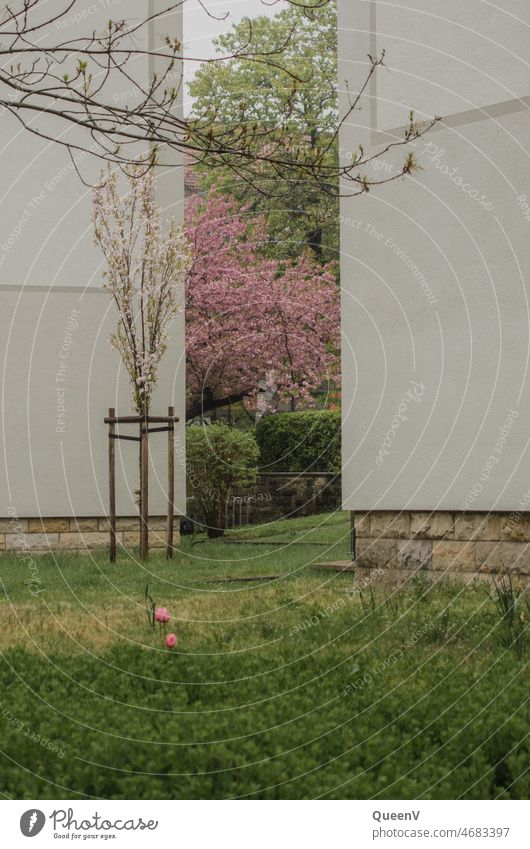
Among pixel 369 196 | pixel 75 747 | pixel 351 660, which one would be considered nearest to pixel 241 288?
pixel 369 196

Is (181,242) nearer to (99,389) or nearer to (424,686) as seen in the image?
(99,389)

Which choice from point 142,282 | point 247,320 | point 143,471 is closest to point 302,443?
point 247,320

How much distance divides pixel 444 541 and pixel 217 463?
896 centimetres

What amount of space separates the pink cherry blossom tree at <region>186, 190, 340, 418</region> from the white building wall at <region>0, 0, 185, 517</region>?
808 cm

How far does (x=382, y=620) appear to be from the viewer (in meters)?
7.16

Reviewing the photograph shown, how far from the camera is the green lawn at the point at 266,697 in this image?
4203 millimetres

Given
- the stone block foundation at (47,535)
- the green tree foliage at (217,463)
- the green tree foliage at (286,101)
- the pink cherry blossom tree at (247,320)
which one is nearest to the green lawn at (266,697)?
the stone block foundation at (47,535)

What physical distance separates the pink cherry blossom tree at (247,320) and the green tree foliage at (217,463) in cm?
414

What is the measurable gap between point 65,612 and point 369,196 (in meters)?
4.34

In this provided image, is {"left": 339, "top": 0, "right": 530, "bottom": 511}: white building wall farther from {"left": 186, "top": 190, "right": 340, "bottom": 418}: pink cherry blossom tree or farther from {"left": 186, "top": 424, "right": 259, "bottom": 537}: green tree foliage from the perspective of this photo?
{"left": 186, "top": 190, "right": 340, "bottom": 418}: pink cherry blossom tree

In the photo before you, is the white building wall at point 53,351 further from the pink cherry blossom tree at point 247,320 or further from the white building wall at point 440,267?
the pink cherry blossom tree at point 247,320
